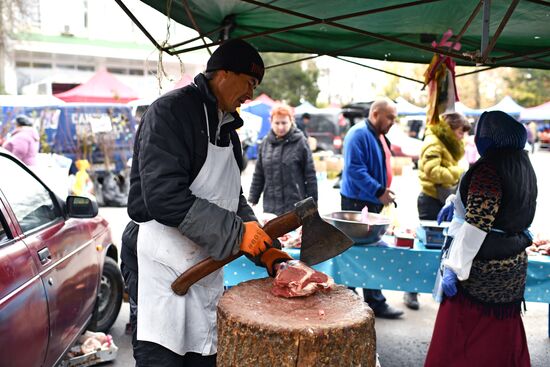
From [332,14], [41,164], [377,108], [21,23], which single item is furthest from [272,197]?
[21,23]

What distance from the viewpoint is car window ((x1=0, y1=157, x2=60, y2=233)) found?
120 inches

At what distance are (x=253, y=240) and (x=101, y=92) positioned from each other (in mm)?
15111

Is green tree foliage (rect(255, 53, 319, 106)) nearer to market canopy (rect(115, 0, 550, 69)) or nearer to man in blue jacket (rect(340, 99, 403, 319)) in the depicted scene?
man in blue jacket (rect(340, 99, 403, 319))

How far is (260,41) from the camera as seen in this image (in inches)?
178

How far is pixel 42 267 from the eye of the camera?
2949mm

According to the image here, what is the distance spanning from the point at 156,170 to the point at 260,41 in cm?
270

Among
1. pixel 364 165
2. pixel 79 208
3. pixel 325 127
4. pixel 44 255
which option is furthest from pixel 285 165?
pixel 325 127

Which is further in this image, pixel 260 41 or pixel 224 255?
pixel 260 41

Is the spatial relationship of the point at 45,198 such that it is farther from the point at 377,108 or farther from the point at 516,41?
the point at 516,41

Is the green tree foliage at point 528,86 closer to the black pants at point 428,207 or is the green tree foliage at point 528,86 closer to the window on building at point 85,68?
the window on building at point 85,68

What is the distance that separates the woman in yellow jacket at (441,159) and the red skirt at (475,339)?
1.95 m

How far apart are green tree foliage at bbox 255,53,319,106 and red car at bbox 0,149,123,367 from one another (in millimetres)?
35188

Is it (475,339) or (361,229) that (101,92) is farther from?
(475,339)

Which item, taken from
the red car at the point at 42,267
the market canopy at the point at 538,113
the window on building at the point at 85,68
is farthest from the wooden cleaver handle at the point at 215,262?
the window on building at the point at 85,68
